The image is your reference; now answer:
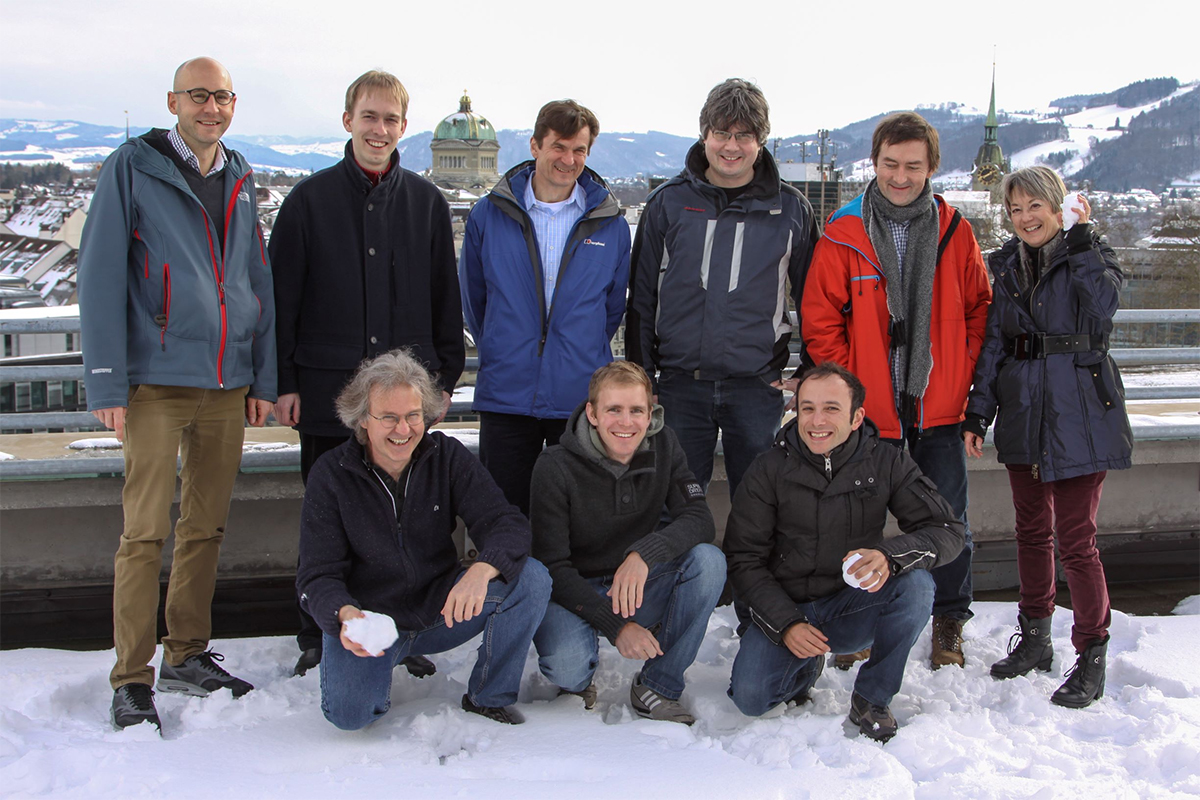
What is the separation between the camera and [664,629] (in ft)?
10.3

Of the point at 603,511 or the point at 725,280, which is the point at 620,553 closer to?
the point at 603,511

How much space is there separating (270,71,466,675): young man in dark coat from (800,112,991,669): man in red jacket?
1.53 meters

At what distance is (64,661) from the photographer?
3.47 m

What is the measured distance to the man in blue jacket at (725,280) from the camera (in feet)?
11.5

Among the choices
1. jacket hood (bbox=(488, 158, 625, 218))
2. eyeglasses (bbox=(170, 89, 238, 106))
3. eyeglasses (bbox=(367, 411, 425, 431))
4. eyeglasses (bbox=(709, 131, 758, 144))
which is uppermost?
eyeglasses (bbox=(170, 89, 238, 106))

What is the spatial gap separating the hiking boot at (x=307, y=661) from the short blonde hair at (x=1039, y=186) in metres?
2.99

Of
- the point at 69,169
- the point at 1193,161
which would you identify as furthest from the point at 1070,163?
the point at 69,169

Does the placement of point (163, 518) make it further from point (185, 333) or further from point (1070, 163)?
point (1070, 163)

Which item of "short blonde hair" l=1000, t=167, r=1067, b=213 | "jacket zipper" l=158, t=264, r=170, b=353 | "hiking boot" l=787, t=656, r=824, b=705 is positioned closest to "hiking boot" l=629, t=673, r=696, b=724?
"hiking boot" l=787, t=656, r=824, b=705

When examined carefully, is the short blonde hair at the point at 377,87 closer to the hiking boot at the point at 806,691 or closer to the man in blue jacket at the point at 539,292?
the man in blue jacket at the point at 539,292

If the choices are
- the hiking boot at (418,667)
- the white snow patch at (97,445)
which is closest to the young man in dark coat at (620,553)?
the hiking boot at (418,667)

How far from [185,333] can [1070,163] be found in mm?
217426

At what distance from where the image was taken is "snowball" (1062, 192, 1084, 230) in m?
3.24

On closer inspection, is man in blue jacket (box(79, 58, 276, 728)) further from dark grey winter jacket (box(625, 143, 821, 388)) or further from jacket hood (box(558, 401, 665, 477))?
dark grey winter jacket (box(625, 143, 821, 388))
